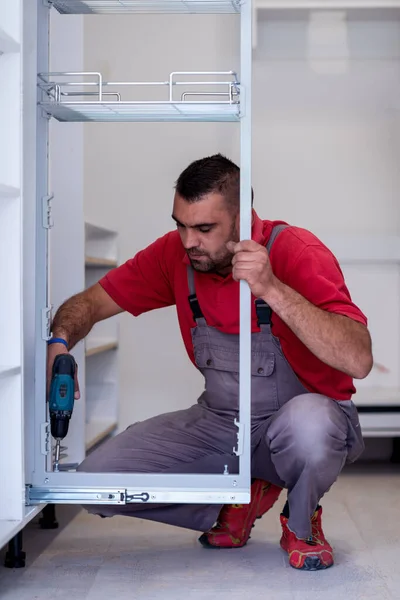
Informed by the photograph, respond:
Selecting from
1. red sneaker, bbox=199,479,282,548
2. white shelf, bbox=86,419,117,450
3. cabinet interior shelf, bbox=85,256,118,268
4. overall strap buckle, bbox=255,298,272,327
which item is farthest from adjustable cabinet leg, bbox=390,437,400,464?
overall strap buckle, bbox=255,298,272,327

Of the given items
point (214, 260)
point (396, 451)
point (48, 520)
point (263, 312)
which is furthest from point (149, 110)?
point (396, 451)

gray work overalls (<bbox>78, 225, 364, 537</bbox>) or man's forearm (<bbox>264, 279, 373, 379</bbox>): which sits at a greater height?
man's forearm (<bbox>264, 279, 373, 379</bbox>)

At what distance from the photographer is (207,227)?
2322mm

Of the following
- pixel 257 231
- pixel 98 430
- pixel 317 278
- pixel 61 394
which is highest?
pixel 257 231

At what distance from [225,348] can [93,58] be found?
210cm

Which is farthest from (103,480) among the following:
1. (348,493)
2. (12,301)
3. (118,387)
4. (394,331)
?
(394,331)

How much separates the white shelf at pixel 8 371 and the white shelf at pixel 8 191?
0.36m

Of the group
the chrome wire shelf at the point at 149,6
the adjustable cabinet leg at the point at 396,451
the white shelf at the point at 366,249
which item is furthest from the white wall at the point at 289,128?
the chrome wire shelf at the point at 149,6

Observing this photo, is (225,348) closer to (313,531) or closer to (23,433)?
(313,531)

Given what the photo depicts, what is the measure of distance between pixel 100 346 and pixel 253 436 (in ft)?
4.10

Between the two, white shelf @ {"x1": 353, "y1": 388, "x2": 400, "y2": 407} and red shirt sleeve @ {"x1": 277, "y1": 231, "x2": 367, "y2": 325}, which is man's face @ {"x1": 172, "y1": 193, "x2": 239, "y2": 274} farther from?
white shelf @ {"x1": 353, "y1": 388, "x2": 400, "y2": 407}

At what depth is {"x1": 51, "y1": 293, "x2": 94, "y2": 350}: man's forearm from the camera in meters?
2.37

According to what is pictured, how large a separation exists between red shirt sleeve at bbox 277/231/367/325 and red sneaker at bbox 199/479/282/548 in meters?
0.56

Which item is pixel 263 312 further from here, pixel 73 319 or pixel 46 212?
pixel 46 212
